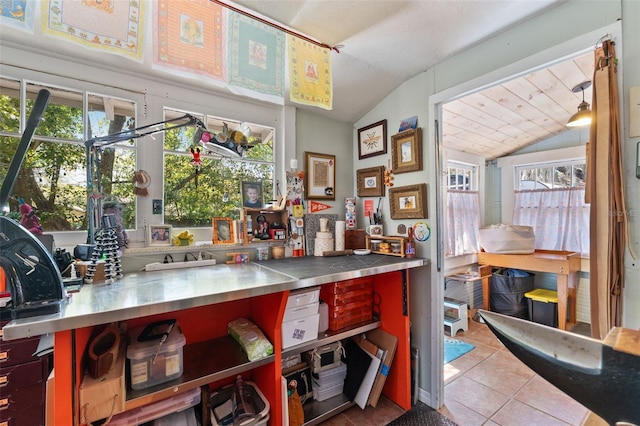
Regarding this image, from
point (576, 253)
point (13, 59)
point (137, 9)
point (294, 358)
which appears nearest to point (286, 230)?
point (294, 358)

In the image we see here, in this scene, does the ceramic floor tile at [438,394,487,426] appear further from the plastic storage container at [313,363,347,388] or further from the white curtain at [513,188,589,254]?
the white curtain at [513,188,589,254]

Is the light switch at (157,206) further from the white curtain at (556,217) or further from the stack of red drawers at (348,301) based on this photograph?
the white curtain at (556,217)

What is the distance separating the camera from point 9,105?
4.27 feet

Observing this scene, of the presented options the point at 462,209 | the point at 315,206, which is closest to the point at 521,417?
the point at 315,206

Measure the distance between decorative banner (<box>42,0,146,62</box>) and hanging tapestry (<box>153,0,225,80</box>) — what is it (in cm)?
7

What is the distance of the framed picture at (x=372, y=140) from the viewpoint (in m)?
2.12

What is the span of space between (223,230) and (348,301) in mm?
982

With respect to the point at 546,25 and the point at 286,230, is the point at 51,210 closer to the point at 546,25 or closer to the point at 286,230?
the point at 286,230

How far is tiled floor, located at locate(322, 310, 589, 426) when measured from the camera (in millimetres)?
1728

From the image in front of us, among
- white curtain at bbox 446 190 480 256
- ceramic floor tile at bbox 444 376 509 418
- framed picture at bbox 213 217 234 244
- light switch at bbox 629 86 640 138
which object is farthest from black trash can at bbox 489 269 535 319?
framed picture at bbox 213 217 234 244

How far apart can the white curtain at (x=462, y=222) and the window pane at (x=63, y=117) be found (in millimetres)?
3543

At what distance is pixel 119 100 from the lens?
155cm

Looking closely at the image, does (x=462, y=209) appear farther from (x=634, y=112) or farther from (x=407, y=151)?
(x=634, y=112)

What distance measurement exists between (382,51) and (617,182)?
135cm
